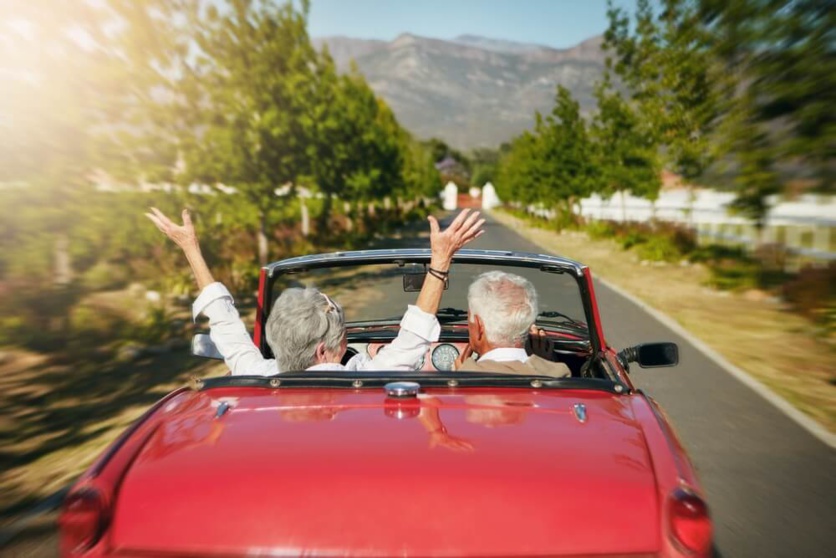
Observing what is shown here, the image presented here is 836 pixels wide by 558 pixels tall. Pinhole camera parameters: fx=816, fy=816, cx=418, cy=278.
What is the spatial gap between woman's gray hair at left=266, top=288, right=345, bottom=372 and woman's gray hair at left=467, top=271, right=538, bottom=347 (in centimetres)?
51

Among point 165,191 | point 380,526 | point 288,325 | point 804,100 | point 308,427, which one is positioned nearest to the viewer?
point 380,526

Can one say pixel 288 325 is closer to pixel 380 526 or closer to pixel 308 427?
pixel 308 427

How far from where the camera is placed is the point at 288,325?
2.86 metres

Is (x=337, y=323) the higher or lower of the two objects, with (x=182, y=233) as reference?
lower

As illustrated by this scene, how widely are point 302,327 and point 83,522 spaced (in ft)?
3.34

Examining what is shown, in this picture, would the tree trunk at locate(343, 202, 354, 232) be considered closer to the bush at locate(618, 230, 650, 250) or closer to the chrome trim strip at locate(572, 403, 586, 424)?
the bush at locate(618, 230, 650, 250)

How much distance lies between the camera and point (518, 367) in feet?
9.73

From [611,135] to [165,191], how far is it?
25387 mm

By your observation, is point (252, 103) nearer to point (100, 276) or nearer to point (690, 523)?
point (100, 276)

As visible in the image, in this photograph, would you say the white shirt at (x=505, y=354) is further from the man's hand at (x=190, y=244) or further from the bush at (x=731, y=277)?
the bush at (x=731, y=277)

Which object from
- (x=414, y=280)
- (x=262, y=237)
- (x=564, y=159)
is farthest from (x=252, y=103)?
(x=564, y=159)

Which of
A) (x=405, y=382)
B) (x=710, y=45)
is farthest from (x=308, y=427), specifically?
(x=710, y=45)

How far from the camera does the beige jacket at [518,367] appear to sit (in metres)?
2.95

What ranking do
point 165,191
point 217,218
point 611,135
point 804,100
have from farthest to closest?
point 611,135
point 217,218
point 165,191
point 804,100
